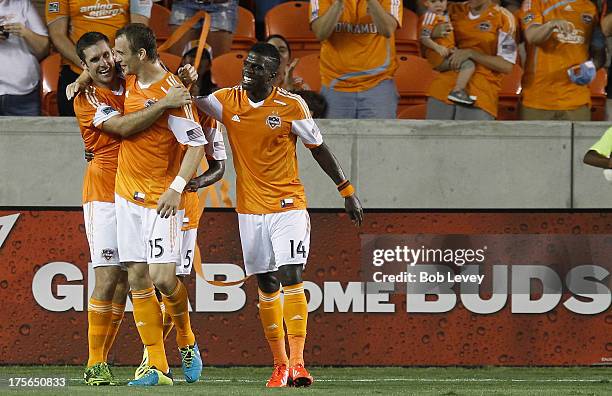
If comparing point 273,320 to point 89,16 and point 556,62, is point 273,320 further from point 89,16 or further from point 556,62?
point 556,62

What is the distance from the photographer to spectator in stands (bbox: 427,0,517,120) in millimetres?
10625

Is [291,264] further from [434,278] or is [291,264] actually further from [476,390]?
[434,278]

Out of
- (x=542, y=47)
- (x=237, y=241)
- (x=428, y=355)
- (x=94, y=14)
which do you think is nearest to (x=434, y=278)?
(x=428, y=355)

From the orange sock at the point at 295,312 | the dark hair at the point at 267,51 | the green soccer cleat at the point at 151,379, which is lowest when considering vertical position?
the green soccer cleat at the point at 151,379

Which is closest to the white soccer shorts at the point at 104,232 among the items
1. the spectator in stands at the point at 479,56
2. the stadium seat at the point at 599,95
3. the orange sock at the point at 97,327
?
the orange sock at the point at 97,327

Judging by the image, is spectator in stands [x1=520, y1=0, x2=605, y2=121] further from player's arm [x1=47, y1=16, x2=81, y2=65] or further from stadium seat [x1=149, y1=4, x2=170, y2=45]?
player's arm [x1=47, y1=16, x2=81, y2=65]

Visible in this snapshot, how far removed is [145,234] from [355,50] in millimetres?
3322

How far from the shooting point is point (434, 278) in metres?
9.55

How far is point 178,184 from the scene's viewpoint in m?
7.19

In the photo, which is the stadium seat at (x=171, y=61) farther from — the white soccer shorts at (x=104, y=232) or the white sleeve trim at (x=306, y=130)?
the white sleeve trim at (x=306, y=130)

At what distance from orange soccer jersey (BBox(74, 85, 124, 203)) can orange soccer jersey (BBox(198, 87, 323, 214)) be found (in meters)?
0.60

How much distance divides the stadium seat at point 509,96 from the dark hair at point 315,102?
2.36 metres

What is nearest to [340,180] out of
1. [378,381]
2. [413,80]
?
[378,381]

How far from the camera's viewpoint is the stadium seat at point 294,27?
479 inches
